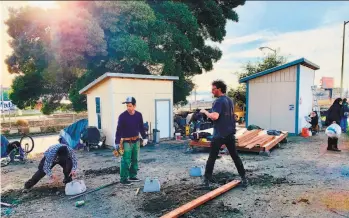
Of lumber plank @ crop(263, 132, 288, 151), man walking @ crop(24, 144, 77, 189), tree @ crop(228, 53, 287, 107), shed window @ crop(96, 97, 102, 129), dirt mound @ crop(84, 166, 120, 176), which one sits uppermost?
tree @ crop(228, 53, 287, 107)

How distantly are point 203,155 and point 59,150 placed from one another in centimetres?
500

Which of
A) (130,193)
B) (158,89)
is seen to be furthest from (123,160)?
(158,89)

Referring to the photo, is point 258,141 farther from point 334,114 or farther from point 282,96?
point 282,96

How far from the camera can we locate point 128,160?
604 centimetres

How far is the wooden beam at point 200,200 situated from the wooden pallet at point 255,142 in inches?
138

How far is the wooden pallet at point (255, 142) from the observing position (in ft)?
29.3

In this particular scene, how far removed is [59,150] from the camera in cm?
586

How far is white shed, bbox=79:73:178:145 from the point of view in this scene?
1156cm

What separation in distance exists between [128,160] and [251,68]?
18.6 metres

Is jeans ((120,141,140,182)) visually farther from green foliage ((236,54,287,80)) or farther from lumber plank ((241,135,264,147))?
green foliage ((236,54,287,80))

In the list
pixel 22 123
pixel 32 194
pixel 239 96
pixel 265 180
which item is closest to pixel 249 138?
pixel 265 180

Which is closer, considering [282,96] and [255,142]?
[255,142]

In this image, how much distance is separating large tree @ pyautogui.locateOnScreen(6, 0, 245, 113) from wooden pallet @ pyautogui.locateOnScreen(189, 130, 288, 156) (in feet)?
23.7

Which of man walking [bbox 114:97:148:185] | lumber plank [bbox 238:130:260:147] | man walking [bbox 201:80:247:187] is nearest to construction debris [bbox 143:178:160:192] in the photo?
man walking [bbox 114:97:148:185]
